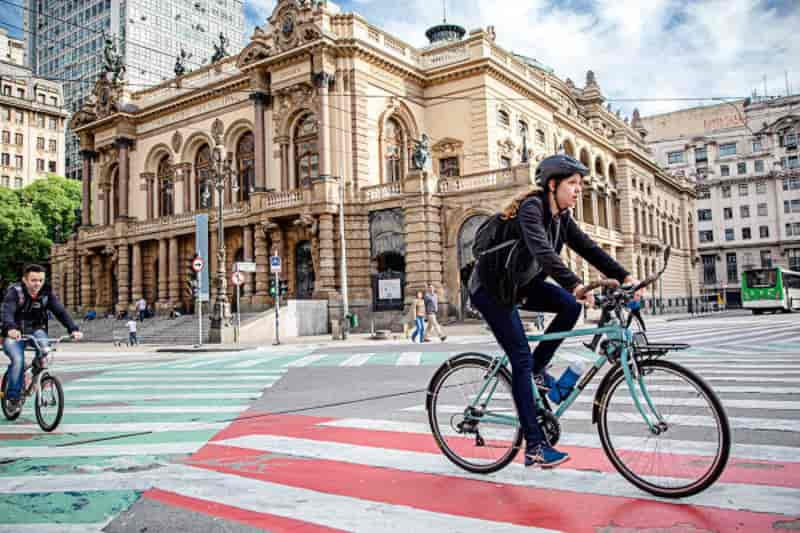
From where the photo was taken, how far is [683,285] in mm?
68938

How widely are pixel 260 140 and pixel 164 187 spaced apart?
11.5 m

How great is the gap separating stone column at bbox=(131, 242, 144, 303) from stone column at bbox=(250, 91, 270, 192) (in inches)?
467

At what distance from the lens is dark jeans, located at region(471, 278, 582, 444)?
13.5 feet

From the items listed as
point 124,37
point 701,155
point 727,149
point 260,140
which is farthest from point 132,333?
point 727,149

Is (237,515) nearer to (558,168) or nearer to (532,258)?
(532,258)

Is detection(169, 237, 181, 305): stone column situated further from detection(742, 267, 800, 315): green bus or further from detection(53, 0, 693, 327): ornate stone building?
detection(742, 267, 800, 315): green bus

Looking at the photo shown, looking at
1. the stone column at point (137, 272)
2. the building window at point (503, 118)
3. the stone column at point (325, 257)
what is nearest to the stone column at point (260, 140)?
the stone column at point (325, 257)

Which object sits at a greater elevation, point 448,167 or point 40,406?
point 448,167

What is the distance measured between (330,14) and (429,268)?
45.1 ft

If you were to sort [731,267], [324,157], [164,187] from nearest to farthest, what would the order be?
[324,157] → [164,187] → [731,267]

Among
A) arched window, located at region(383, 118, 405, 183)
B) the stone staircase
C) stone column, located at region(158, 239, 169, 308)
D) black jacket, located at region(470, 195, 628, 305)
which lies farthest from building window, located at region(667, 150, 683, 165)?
black jacket, located at region(470, 195, 628, 305)

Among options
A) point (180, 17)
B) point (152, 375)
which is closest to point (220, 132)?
point (152, 375)

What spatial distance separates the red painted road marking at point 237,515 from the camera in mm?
3387

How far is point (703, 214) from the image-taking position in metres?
85.4
